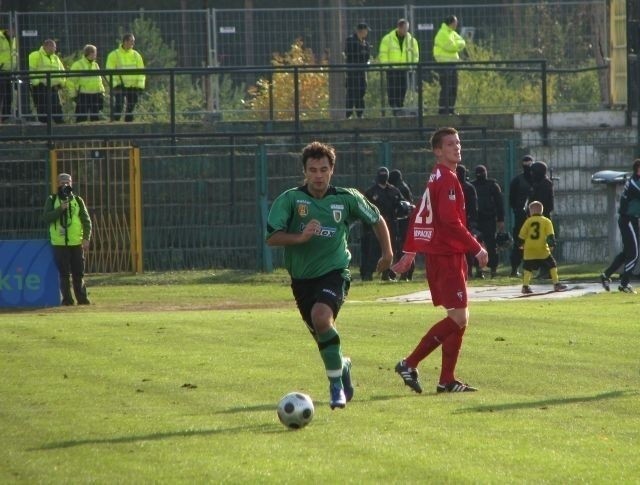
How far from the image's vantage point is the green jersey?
1047 cm

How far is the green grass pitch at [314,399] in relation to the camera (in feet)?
26.8

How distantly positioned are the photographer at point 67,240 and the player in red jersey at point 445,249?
12628 mm

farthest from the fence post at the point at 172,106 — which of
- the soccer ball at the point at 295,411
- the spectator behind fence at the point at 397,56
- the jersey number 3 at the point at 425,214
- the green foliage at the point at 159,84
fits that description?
the soccer ball at the point at 295,411

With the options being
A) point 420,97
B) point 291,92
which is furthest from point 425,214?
point 291,92

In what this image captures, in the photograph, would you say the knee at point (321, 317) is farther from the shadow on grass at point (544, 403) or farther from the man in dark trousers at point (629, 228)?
the man in dark trousers at point (629, 228)

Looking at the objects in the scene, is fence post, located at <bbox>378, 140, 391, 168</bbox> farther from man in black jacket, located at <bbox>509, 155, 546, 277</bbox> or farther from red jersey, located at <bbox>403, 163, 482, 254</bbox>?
red jersey, located at <bbox>403, 163, 482, 254</bbox>

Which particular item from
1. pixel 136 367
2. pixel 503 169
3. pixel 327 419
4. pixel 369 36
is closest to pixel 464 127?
pixel 503 169

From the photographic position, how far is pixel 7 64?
31203mm

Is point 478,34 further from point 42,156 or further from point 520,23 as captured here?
point 42,156

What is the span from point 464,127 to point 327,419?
824 inches

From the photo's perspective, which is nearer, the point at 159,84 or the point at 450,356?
the point at 450,356

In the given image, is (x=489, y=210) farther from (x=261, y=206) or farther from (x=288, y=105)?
(x=288, y=105)

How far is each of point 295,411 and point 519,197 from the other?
1765 cm

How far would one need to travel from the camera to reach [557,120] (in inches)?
1236
